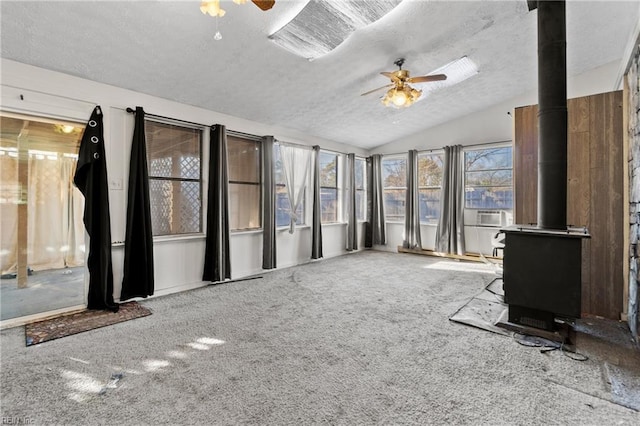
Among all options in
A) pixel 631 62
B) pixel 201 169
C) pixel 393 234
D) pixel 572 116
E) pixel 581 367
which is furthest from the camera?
pixel 393 234

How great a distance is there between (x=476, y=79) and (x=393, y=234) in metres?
3.66

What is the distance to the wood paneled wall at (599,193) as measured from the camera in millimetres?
2975

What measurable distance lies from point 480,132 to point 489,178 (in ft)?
3.06

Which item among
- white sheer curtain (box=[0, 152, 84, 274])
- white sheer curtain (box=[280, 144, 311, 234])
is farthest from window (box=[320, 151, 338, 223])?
white sheer curtain (box=[0, 152, 84, 274])

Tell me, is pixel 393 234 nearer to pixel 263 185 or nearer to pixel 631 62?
pixel 263 185

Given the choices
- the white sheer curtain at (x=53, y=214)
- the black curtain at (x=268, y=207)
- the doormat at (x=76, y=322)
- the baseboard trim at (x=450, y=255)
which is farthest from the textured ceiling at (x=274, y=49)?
the baseboard trim at (x=450, y=255)

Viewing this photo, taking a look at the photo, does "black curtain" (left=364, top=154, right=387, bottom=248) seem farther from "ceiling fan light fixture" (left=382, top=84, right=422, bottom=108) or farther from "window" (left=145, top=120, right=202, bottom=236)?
"window" (left=145, top=120, right=202, bottom=236)

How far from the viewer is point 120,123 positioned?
3.45 meters

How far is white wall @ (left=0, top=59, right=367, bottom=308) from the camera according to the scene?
9.29 ft

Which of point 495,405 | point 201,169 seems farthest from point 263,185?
point 495,405

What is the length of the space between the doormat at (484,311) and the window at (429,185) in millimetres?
2940

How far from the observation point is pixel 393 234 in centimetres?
712

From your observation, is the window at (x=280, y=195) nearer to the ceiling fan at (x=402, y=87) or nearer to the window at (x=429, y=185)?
the ceiling fan at (x=402, y=87)

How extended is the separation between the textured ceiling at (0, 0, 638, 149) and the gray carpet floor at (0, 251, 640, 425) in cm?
259
